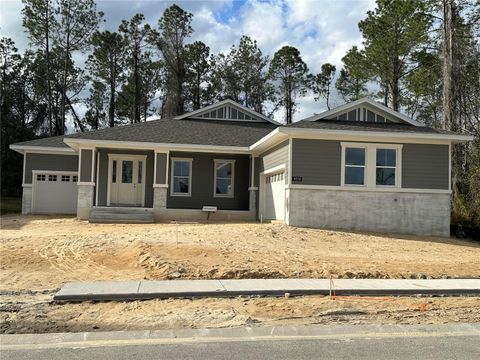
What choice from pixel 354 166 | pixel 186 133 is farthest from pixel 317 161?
pixel 186 133

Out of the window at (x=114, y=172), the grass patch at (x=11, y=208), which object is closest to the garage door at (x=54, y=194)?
the grass patch at (x=11, y=208)

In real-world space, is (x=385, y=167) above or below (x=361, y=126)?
below

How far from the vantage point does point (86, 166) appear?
23312 millimetres

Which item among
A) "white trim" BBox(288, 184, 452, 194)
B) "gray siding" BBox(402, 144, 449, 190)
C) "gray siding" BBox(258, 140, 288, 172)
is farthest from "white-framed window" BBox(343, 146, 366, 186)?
"gray siding" BBox(258, 140, 288, 172)

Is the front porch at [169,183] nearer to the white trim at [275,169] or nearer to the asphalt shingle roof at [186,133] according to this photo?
the asphalt shingle roof at [186,133]

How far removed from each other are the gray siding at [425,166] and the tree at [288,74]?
29.5 meters

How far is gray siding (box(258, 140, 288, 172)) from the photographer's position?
784 inches

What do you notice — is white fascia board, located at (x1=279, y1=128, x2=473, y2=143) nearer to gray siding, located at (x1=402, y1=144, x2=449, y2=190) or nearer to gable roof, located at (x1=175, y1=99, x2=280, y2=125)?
gray siding, located at (x1=402, y1=144, x2=449, y2=190)

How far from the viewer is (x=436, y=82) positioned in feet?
111

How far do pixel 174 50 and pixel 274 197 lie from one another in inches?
1163

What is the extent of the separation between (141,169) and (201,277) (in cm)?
1531

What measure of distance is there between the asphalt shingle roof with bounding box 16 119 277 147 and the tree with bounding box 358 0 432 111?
11640 mm

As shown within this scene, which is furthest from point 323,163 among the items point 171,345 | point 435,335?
point 171,345

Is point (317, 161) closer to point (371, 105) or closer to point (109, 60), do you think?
point (371, 105)
